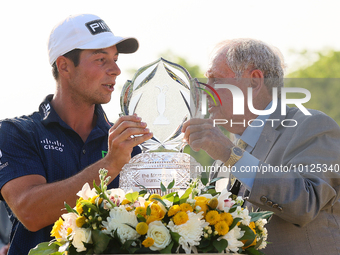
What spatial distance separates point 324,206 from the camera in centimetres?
250

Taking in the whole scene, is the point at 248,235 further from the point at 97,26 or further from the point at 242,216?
the point at 97,26

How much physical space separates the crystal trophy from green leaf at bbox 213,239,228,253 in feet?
1.89

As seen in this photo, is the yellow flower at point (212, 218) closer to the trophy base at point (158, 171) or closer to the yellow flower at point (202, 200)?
the yellow flower at point (202, 200)

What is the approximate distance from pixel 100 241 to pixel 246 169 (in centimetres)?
102

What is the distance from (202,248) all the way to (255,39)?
6.42ft

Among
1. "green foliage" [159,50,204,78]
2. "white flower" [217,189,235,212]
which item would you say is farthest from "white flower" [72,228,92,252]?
"green foliage" [159,50,204,78]

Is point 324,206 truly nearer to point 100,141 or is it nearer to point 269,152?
point 269,152

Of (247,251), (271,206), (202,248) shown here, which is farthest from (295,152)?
(202,248)

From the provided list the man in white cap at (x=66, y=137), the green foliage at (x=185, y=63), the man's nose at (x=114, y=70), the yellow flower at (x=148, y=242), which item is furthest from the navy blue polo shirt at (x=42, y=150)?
the green foliage at (x=185, y=63)

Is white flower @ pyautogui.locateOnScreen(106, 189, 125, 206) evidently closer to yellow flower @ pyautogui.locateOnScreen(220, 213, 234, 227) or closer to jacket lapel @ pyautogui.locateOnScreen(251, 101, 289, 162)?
yellow flower @ pyautogui.locateOnScreen(220, 213, 234, 227)

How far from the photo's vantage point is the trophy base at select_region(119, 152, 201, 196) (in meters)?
2.23

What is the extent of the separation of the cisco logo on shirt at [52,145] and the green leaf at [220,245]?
154 cm

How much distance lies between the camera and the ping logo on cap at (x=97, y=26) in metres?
3.12

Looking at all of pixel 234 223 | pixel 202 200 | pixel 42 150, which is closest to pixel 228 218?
pixel 234 223
